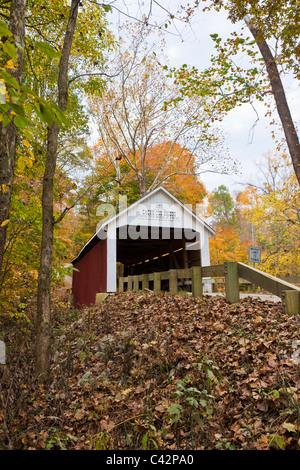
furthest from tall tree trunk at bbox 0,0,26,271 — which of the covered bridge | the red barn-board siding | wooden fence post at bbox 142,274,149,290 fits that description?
the red barn-board siding

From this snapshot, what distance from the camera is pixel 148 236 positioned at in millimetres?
13984

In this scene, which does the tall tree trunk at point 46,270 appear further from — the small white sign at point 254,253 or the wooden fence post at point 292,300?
the small white sign at point 254,253

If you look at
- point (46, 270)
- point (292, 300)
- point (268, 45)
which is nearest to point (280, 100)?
point (268, 45)

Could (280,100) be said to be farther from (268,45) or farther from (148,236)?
(148,236)

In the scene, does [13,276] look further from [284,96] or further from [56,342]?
[284,96]

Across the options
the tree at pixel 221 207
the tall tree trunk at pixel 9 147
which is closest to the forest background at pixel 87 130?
the tall tree trunk at pixel 9 147

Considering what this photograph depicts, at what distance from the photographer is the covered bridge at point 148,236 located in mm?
11031

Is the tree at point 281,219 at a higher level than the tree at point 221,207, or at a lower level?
lower

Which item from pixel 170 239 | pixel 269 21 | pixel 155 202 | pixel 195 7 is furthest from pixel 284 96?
pixel 170 239

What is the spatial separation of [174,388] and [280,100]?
8.79m

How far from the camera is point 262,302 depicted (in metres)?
5.23

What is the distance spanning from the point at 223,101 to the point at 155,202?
421 centimetres

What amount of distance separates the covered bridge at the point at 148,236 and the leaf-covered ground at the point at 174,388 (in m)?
4.84

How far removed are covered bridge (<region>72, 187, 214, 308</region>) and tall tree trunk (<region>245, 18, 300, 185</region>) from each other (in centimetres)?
431
